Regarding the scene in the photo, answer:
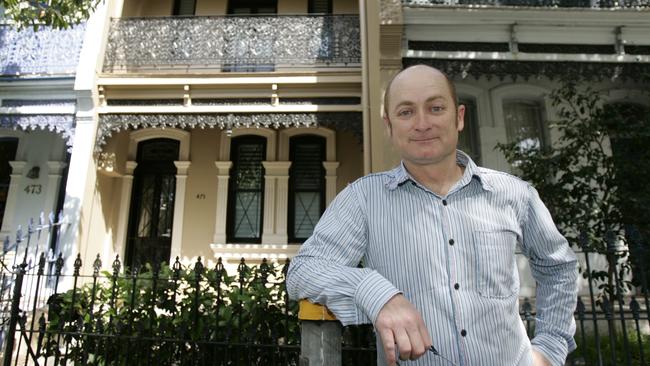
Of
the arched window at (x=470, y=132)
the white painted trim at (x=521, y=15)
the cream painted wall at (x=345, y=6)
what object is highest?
the cream painted wall at (x=345, y=6)

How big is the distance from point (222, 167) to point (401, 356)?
322 inches

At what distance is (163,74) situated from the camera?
24.2ft

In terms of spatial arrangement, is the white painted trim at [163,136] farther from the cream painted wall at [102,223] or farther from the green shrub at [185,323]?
the green shrub at [185,323]

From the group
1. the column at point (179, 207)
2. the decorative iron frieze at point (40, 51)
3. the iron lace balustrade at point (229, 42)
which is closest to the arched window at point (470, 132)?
the iron lace balustrade at point (229, 42)

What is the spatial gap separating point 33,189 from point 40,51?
3125 mm

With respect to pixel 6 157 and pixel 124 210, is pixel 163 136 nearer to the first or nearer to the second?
pixel 124 210

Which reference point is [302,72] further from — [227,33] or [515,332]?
[515,332]

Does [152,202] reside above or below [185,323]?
above

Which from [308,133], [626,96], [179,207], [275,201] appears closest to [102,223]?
[179,207]

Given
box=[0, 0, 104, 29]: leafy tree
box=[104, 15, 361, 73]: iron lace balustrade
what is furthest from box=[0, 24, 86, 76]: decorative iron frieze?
box=[0, 0, 104, 29]: leafy tree

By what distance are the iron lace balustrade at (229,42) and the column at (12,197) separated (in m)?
3.60

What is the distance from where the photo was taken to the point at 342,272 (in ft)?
3.57

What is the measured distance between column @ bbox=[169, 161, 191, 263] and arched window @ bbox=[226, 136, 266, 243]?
102 cm

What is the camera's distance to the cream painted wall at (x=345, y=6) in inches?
366
